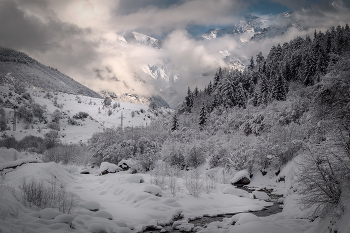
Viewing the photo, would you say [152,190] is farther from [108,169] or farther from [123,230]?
[108,169]

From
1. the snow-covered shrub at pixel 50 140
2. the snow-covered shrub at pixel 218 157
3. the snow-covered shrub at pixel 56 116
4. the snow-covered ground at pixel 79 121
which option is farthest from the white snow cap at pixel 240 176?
the snow-covered shrub at pixel 56 116

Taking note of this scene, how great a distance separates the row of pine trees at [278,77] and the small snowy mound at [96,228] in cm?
3927

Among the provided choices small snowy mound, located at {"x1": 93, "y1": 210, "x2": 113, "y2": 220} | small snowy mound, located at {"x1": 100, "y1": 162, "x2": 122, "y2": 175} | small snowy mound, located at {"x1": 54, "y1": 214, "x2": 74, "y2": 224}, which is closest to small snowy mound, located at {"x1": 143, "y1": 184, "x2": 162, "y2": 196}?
small snowy mound, located at {"x1": 93, "y1": 210, "x2": 113, "y2": 220}

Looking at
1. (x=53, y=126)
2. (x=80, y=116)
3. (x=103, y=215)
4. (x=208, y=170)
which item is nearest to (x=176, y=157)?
(x=208, y=170)

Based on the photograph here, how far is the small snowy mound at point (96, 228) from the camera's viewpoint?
6762 mm

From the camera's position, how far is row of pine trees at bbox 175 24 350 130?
4122 centimetres

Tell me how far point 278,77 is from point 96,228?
44317 mm

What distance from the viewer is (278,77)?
40.6 m

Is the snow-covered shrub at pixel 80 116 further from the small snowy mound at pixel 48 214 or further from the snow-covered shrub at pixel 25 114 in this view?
the small snowy mound at pixel 48 214

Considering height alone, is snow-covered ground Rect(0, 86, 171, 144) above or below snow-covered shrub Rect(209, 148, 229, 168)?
above

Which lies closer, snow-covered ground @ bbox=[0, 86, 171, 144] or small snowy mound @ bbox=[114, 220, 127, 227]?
small snowy mound @ bbox=[114, 220, 127, 227]

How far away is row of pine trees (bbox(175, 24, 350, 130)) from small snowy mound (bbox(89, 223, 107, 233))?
39273mm

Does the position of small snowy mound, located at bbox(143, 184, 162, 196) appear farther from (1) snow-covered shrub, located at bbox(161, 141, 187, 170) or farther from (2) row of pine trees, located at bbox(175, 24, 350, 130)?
(2) row of pine trees, located at bbox(175, 24, 350, 130)

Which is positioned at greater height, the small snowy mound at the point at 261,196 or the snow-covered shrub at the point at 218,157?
the snow-covered shrub at the point at 218,157
